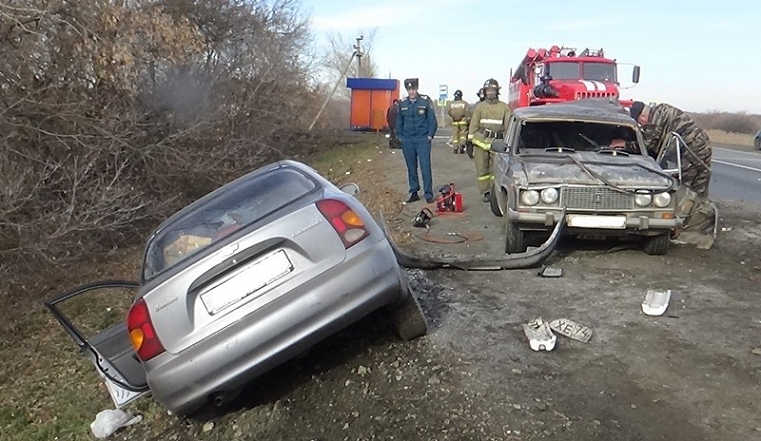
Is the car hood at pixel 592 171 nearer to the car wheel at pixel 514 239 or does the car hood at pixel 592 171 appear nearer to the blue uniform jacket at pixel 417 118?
the car wheel at pixel 514 239

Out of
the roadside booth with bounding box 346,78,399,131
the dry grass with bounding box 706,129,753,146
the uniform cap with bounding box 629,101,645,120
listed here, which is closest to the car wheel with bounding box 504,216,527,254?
the uniform cap with bounding box 629,101,645,120

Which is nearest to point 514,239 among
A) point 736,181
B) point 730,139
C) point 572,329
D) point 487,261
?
point 487,261

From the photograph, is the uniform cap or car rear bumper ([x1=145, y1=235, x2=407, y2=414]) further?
the uniform cap

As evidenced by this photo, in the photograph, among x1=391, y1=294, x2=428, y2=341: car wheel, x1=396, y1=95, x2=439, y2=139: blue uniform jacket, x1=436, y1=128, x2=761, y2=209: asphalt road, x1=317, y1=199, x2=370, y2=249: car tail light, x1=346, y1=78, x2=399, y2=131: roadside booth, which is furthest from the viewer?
x1=346, y1=78, x2=399, y2=131: roadside booth

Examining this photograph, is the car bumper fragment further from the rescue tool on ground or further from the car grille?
the rescue tool on ground

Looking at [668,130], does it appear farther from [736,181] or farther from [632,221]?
[736,181]

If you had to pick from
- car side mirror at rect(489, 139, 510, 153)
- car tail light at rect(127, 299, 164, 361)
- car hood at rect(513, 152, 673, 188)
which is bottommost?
car tail light at rect(127, 299, 164, 361)

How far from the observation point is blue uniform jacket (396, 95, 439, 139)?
1058 cm

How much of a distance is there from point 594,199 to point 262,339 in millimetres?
4028

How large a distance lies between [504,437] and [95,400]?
13.3 feet

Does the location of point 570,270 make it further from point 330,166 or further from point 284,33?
point 284,33

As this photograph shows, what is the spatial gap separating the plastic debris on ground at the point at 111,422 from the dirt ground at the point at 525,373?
0.11 meters

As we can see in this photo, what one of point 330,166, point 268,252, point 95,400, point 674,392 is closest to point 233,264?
point 268,252

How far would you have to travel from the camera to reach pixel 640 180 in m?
6.53
